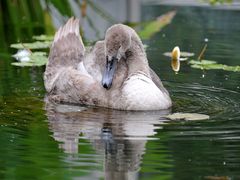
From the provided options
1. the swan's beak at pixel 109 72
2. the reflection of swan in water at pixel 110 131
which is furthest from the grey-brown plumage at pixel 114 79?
the reflection of swan in water at pixel 110 131

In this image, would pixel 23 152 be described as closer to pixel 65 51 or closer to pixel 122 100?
pixel 122 100

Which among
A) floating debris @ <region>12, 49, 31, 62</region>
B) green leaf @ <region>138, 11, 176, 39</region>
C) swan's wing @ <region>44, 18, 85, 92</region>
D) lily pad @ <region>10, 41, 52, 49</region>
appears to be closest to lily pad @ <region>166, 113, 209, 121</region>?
swan's wing @ <region>44, 18, 85, 92</region>

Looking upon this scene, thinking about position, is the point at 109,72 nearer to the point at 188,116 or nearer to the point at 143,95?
the point at 143,95

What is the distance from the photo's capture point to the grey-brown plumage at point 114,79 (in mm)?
7902

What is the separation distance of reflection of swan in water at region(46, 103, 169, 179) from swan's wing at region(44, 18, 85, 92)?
77 cm

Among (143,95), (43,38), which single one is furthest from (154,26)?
(143,95)

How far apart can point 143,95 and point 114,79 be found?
0.42 m

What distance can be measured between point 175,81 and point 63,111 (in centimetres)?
160

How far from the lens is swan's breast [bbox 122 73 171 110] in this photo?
25.7ft

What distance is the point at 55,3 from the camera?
36.6 feet

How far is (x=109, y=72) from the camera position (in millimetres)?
8094

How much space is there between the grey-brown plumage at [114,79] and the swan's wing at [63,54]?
4cm

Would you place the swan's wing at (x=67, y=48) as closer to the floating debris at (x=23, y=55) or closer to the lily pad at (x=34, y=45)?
the floating debris at (x=23, y=55)

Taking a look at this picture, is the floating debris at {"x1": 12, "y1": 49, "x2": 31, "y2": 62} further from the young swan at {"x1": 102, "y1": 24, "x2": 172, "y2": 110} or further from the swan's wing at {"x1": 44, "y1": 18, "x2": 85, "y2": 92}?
the young swan at {"x1": 102, "y1": 24, "x2": 172, "y2": 110}
